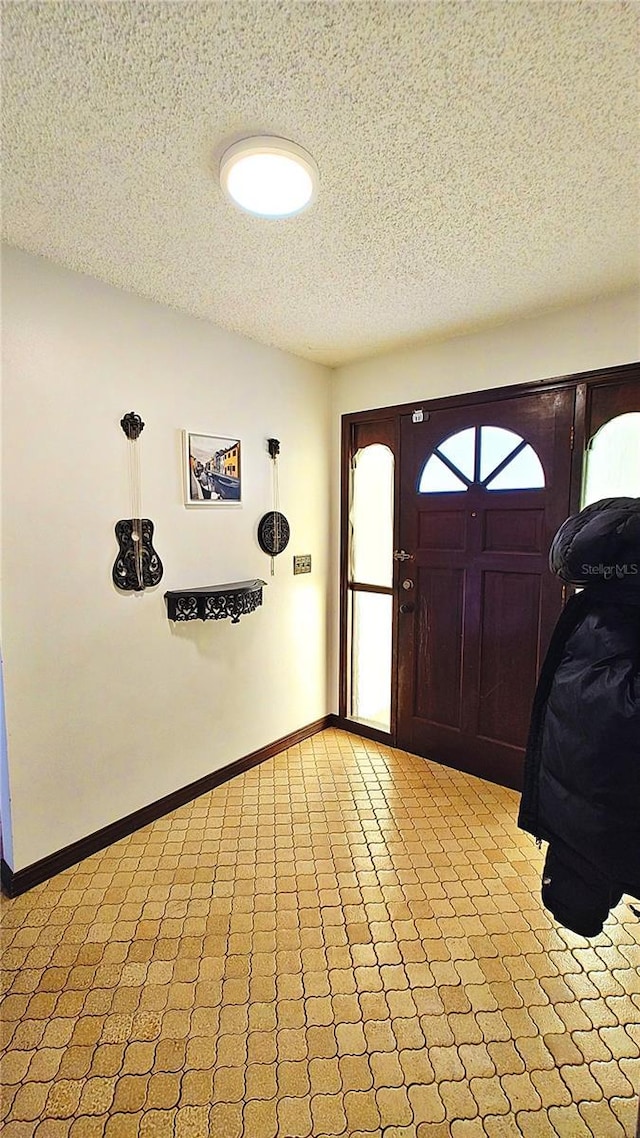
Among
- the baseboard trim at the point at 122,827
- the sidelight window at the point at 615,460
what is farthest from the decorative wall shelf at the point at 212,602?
the sidelight window at the point at 615,460

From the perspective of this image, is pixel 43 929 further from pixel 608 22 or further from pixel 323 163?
pixel 608 22

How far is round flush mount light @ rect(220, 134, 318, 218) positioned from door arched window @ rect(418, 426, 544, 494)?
1537mm

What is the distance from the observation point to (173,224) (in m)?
1.69

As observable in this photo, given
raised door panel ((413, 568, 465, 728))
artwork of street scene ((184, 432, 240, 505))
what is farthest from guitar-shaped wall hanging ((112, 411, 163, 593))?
raised door panel ((413, 568, 465, 728))

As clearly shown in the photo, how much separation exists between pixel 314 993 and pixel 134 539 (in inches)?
72.3

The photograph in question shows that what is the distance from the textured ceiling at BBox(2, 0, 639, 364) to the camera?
1.02 meters

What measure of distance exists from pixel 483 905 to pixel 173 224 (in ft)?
8.95

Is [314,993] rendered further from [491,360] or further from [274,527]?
[491,360]

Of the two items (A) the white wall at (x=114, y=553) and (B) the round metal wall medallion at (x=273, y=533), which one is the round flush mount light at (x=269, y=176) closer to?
(A) the white wall at (x=114, y=553)

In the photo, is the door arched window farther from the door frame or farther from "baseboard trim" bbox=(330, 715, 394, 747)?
"baseboard trim" bbox=(330, 715, 394, 747)

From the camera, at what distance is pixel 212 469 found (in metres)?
2.58

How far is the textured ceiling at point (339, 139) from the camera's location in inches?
40.3

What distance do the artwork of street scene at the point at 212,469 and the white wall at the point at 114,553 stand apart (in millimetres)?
63

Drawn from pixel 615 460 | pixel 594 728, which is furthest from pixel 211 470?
pixel 594 728
